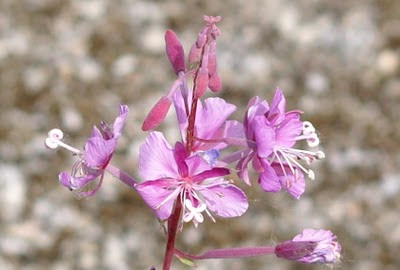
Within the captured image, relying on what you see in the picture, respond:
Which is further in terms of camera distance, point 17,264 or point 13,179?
point 13,179

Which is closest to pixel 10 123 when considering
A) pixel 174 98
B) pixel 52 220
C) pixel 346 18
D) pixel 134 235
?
pixel 52 220

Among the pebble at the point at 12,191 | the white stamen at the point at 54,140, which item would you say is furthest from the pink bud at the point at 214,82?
the pebble at the point at 12,191

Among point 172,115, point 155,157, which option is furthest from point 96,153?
point 172,115

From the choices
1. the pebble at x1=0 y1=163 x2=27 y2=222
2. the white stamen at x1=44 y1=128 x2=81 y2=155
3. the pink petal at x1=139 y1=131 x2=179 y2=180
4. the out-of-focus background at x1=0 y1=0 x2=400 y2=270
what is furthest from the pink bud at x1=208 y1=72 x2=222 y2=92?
the pebble at x1=0 y1=163 x2=27 y2=222

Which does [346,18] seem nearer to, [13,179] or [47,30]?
[47,30]

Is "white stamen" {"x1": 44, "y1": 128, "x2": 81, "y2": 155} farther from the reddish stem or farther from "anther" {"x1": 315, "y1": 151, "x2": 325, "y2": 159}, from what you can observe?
"anther" {"x1": 315, "y1": 151, "x2": 325, "y2": 159}

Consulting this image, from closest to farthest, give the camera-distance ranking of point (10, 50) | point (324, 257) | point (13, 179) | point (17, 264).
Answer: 1. point (324, 257)
2. point (17, 264)
3. point (13, 179)
4. point (10, 50)
